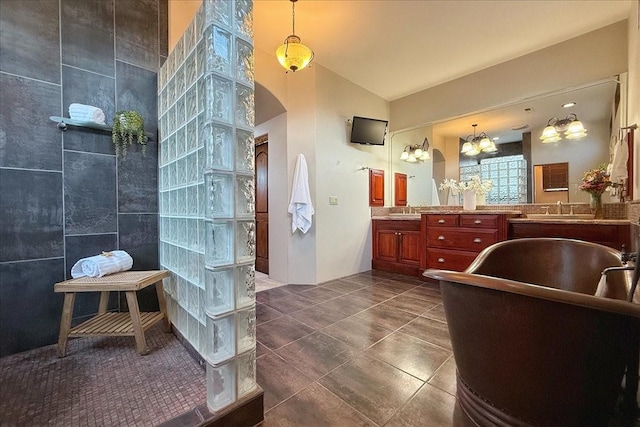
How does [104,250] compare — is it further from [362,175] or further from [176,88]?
[362,175]

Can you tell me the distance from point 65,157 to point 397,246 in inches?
148

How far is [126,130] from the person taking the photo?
1.95 meters

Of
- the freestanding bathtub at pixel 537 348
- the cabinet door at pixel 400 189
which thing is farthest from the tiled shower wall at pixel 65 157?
the cabinet door at pixel 400 189

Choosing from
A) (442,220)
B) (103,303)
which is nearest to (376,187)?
(442,220)

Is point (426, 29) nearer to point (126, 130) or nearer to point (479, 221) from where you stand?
point (479, 221)

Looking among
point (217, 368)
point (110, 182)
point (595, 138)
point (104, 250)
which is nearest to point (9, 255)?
point (104, 250)

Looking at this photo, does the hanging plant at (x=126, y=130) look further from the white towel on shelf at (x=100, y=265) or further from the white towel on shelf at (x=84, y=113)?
the white towel on shelf at (x=100, y=265)

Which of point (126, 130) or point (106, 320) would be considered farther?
point (126, 130)

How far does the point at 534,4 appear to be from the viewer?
2.38 meters

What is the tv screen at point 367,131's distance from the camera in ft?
12.3

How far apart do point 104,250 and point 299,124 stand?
2501 millimetres

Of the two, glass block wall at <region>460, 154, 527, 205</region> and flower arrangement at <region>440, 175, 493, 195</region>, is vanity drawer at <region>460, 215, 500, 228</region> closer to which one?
flower arrangement at <region>440, 175, 493, 195</region>

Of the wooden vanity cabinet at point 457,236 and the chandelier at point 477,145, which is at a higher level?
the chandelier at point 477,145

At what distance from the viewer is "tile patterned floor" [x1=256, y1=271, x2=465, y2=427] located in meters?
1.22
